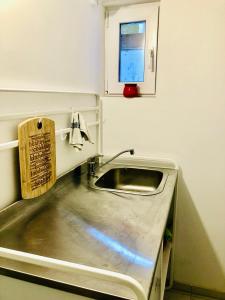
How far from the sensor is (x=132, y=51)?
5.99ft

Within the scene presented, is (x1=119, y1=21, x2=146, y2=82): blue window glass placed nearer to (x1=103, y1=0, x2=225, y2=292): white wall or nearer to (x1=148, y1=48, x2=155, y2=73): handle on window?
(x1=148, y1=48, x2=155, y2=73): handle on window

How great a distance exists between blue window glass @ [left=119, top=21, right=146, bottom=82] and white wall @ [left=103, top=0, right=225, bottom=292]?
0.53ft

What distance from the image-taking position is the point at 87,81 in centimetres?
166

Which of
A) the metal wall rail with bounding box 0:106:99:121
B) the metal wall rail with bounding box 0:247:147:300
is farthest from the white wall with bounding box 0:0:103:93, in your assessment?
the metal wall rail with bounding box 0:247:147:300

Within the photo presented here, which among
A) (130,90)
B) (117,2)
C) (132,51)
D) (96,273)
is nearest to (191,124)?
(130,90)

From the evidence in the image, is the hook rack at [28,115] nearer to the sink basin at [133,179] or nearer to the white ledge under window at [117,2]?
the sink basin at [133,179]

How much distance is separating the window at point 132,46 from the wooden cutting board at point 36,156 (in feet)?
2.94

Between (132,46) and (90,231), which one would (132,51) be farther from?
(90,231)

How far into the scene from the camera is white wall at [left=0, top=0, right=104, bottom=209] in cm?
96

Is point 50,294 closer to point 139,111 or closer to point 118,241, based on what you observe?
point 118,241

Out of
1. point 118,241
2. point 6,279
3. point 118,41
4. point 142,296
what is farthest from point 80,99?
point 142,296

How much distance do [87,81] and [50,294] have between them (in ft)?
4.24

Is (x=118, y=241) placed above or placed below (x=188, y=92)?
below

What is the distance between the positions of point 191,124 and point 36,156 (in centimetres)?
109
